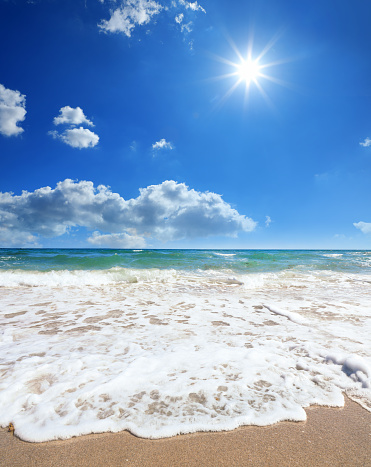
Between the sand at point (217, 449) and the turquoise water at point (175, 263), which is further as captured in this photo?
the turquoise water at point (175, 263)

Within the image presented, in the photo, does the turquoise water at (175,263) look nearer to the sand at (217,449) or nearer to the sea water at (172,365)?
the sea water at (172,365)

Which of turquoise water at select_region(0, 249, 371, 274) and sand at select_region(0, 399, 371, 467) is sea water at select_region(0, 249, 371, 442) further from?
turquoise water at select_region(0, 249, 371, 274)

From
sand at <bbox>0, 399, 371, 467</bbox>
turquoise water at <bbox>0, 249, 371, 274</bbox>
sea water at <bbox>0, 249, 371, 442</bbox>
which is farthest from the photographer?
turquoise water at <bbox>0, 249, 371, 274</bbox>

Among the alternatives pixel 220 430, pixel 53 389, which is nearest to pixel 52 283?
pixel 53 389

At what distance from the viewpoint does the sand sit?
5.14 feet

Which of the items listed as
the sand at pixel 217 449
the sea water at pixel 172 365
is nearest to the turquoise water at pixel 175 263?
the sea water at pixel 172 365

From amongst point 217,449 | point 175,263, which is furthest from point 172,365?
point 175,263

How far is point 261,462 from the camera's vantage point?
61.3 inches

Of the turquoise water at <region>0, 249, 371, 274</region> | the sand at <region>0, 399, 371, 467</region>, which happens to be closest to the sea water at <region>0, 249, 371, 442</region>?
the sand at <region>0, 399, 371, 467</region>

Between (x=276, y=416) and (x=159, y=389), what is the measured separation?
3.69ft

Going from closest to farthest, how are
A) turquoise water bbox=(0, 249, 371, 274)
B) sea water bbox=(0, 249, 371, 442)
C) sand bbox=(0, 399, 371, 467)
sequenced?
sand bbox=(0, 399, 371, 467)
sea water bbox=(0, 249, 371, 442)
turquoise water bbox=(0, 249, 371, 274)

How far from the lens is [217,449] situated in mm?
1653

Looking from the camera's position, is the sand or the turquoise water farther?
the turquoise water

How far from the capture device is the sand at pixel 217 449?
1.57 metres
